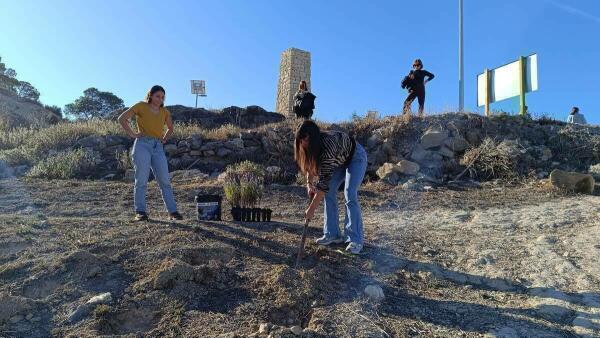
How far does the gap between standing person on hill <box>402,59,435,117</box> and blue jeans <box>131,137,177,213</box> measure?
249 inches

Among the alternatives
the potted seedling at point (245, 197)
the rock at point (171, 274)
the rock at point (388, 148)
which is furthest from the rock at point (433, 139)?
the rock at point (171, 274)

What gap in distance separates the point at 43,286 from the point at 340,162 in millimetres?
2473

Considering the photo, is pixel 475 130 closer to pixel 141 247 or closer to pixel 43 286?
pixel 141 247

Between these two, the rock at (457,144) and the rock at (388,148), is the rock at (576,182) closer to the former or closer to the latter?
the rock at (457,144)

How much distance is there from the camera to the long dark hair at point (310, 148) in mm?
3789

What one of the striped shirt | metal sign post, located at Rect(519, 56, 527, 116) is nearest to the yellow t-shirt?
the striped shirt

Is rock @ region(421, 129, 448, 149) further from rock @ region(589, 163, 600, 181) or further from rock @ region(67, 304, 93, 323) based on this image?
rock @ region(67, 304, 93, 323)

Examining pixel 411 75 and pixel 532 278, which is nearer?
pixel 532 278

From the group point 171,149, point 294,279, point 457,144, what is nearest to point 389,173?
point 457,144

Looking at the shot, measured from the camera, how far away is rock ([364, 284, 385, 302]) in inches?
134

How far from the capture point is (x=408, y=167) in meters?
8.48

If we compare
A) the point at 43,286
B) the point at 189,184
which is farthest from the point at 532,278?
the point at 189,184

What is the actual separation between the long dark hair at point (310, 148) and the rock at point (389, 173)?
457cm

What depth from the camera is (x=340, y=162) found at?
4141 mm
